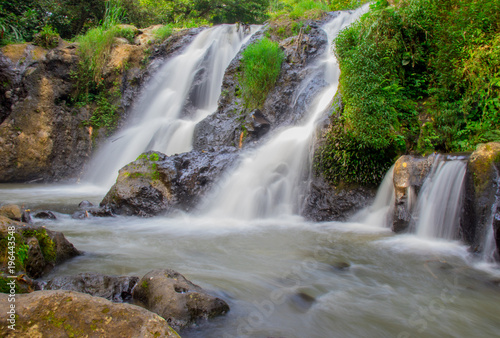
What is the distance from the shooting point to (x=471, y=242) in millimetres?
4699

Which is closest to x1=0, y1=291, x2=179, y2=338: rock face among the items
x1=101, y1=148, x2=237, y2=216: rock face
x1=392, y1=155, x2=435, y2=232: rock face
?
x1=392, y1=155, x2=435, y2=232: rock face

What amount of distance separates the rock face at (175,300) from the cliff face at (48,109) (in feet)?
34.0

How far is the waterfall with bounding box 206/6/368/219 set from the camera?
6.98m

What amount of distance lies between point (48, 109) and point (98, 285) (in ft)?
36.1

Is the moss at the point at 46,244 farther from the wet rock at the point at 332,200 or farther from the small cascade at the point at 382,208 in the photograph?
the small cascade at the point at 382,208

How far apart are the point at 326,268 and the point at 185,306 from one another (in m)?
2.12

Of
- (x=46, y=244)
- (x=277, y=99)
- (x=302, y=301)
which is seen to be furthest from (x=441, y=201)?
(x=277, y=99)

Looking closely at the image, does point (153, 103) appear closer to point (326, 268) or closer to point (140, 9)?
point (140, 9)

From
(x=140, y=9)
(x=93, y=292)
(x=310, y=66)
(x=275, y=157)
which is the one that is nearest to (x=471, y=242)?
(x=275, y=157)

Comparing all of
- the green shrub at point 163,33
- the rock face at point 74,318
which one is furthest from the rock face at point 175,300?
the green shrub at point 163,33

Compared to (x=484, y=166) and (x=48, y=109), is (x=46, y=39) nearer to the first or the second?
(x=48, y=109)

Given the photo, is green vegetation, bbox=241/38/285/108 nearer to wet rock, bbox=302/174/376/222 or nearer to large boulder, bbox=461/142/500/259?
wet rock, bbox=302/174/376/222

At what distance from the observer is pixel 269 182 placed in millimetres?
7258

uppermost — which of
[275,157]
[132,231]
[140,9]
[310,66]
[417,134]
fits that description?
[140,9]
